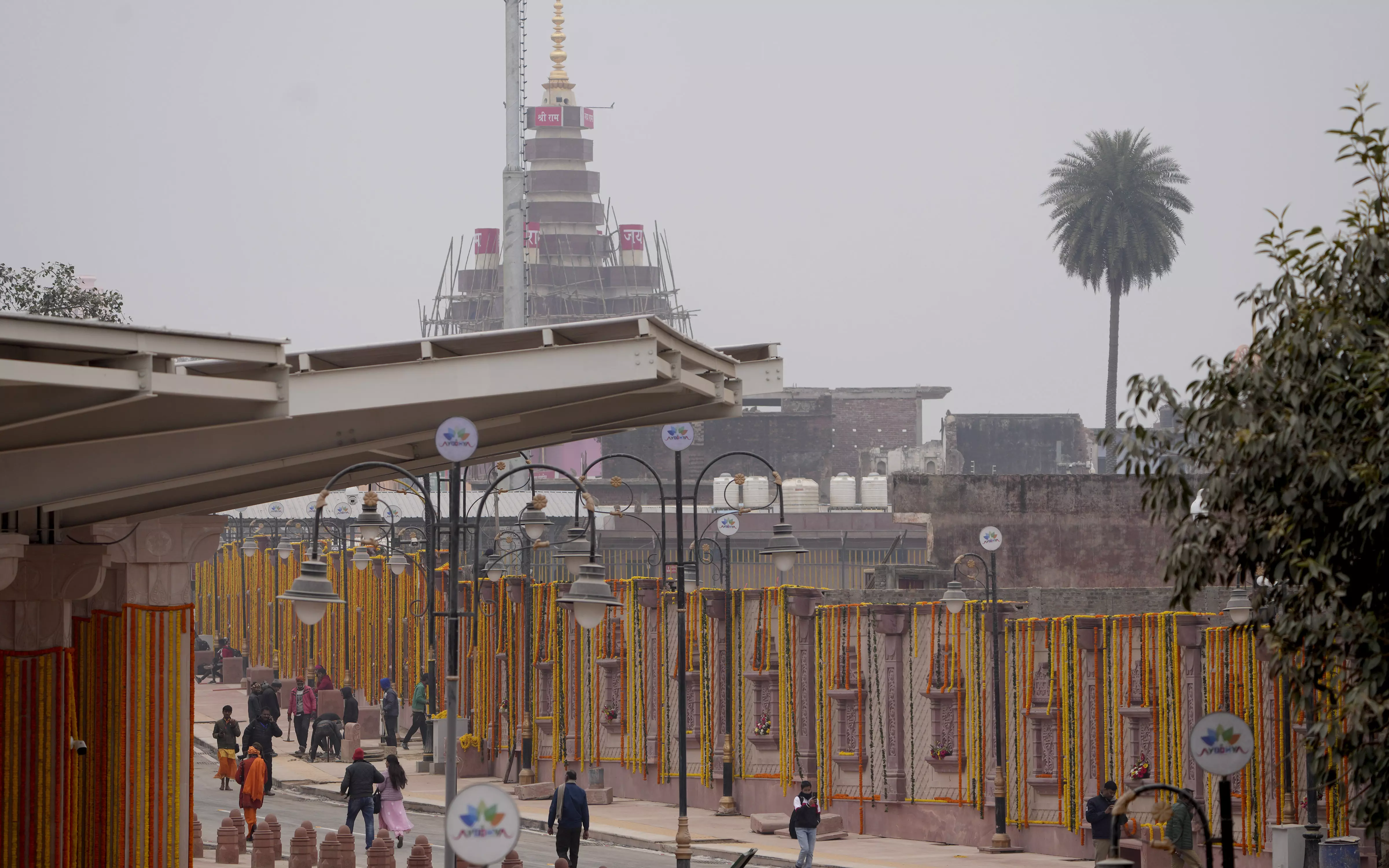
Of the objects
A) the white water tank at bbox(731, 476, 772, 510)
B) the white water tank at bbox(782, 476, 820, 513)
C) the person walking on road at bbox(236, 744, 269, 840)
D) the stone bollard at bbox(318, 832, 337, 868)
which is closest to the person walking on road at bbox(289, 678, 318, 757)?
the person walking on road at bbox(236, 744, 269, 840)

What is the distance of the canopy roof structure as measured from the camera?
1363cm

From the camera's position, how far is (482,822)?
1135 centimetres

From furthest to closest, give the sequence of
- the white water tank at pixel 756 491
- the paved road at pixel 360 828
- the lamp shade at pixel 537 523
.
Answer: the white water tank at pixel 756 491 → the paved road at pixel 360 828 → the lamp shade at pixel 537 523

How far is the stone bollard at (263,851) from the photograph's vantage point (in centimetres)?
2455

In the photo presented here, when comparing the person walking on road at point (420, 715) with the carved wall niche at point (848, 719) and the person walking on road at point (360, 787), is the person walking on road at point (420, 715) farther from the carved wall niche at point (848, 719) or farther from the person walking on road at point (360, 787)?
the person walking on road at point (360, 787)

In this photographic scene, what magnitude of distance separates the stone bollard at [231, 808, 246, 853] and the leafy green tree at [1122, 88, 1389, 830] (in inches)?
664

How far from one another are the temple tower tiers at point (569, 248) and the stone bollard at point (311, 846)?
104 metres

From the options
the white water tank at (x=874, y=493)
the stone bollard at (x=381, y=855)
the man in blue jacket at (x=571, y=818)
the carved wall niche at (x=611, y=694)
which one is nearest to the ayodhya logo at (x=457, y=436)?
the man in blue jacket at (x=571, y=818)

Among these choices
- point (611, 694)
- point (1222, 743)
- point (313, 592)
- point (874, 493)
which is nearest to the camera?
point (1222, 743)

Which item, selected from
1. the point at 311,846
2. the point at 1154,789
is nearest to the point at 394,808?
the point at 311,846

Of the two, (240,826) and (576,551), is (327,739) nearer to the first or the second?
(240,826)

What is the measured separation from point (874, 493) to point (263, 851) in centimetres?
7691

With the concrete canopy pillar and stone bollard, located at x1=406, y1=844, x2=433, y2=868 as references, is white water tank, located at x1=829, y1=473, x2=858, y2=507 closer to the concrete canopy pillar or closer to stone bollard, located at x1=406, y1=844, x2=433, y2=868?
stone bollard, located at x1=406, y1=844, x2=433, y2=868

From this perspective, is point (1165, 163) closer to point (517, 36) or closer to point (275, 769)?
point (517, 36)
